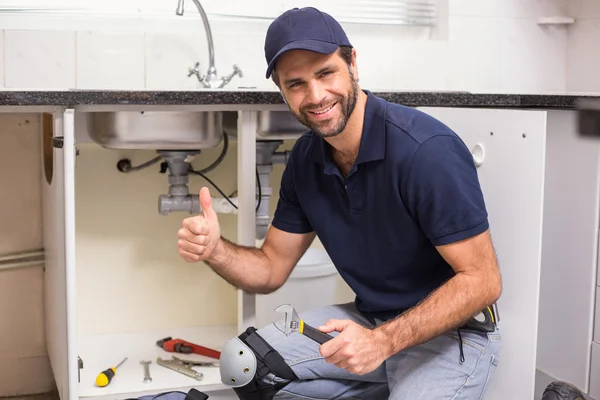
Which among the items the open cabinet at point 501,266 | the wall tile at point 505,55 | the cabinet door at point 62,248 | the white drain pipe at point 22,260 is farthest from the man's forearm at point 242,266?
the wall tile at point 505,55

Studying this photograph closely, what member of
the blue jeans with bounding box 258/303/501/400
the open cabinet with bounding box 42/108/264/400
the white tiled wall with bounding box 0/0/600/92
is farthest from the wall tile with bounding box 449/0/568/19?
the blue jeans with bounding box 258/303/501/400

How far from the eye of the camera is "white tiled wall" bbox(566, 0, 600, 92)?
8.55 feet

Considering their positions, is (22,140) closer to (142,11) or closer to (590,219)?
(142,11)

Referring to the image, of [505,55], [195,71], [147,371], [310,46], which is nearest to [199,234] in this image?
[310,46]

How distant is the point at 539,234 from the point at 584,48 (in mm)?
1561

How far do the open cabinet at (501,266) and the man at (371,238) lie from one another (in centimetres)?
9

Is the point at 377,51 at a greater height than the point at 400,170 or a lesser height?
greater

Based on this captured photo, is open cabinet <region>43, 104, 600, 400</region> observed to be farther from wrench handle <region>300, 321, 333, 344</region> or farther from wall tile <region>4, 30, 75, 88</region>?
wrench handle <region>300, 321, 333, 344</region>

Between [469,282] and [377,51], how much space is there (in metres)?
1.37

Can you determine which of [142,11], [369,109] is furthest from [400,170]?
[142,11]

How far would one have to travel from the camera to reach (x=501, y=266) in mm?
1423

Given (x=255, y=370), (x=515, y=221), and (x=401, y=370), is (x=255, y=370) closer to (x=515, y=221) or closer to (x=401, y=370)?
(x=401, y=370)

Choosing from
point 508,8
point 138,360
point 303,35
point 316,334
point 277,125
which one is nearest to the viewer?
point 316,334

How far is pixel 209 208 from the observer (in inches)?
55.1
